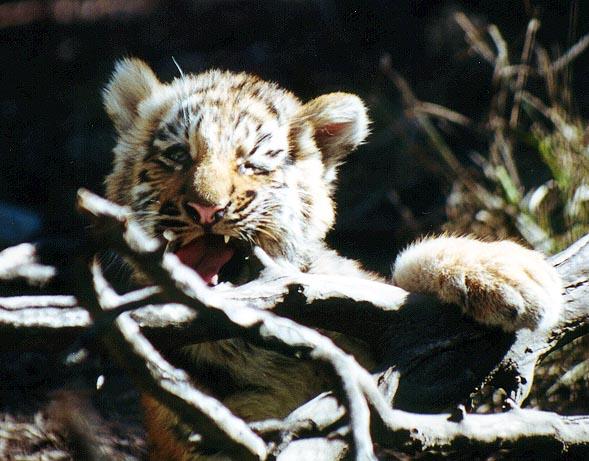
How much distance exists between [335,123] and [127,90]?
2.42 feet

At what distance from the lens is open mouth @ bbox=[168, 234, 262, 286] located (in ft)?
8.02

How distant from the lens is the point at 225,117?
2742 millimetres

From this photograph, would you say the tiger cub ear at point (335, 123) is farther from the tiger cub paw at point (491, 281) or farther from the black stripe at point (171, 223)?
the black stripe at point (171, 223)

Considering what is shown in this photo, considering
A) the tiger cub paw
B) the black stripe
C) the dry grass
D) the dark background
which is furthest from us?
the dark background

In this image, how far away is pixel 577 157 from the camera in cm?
438

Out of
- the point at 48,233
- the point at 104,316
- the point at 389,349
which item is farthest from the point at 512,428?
the point at 48,233

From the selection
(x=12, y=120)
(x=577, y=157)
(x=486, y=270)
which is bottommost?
(x=577, y=157)

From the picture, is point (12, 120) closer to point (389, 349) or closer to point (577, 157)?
point (577, 157)

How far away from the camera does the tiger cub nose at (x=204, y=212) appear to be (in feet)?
7.91

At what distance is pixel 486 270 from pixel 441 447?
63 cm

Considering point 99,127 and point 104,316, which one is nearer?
point 104,316

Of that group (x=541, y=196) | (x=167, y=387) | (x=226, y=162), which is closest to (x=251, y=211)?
(x=226, y=162)

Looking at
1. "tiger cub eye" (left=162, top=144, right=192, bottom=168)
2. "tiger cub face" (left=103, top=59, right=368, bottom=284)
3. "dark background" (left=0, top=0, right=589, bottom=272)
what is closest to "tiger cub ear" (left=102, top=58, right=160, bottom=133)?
"tiger cub face" (left=103, top=59, right=368, bottom=284)

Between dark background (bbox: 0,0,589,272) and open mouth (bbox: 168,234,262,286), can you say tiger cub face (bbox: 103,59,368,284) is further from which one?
dark background (bbox: 0,0,589,272)
